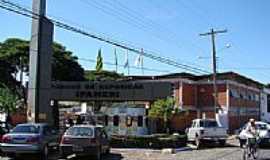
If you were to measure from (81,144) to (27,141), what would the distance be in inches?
86.8

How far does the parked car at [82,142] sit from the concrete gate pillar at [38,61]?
10.4 m

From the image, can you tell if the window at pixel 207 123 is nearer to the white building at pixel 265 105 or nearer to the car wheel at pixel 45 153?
the car wheel at pixel 45 153

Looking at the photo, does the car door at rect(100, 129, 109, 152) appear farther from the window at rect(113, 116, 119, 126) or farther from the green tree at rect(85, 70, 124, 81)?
the green tree at rect(85, 70, 124, 81)

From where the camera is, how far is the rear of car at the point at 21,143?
20500 mm

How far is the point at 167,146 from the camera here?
28.4 m

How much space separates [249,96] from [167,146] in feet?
136

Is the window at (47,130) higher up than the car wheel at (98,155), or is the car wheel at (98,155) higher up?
the window at (47,130)

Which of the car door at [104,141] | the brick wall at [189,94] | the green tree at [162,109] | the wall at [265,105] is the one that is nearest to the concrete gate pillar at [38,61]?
the green tree at [162,109]

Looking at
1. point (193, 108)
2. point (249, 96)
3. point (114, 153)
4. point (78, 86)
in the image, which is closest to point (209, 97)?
point (193, 108)

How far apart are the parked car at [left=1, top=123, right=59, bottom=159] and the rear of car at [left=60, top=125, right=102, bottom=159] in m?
0.83

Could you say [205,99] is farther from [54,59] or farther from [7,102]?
[7,102]

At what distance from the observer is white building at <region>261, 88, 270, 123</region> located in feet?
249

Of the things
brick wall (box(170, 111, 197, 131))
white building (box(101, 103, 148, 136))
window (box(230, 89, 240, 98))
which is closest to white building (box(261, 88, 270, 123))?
window (box(230, 89, 240, 98))

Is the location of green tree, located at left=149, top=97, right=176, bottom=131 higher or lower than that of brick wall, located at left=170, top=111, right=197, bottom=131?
higher
